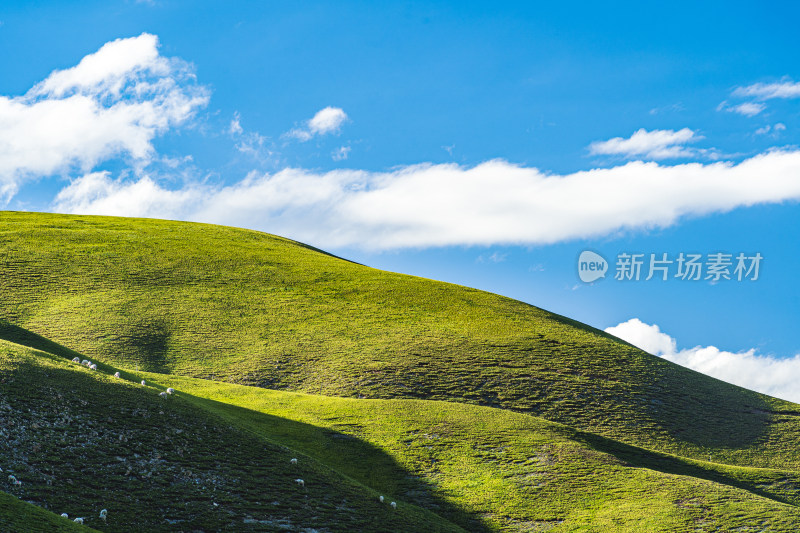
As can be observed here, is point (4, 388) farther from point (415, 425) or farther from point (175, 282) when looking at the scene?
point (175, 282)

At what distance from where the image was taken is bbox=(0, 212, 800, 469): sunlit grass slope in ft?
144

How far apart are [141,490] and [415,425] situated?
58.2 ft

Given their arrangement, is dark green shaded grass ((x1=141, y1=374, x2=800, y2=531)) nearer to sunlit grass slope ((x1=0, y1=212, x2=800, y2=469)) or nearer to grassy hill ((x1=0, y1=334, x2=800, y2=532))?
grassy hill ((x1=0, y1=334, x2=800, y2=532))

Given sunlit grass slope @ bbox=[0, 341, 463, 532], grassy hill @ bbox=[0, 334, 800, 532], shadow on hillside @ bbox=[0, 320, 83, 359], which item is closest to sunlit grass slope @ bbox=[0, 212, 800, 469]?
grassy hill @ bbox=[0, 334, 800, 532]

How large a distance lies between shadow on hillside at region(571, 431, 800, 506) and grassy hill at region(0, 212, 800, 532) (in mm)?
141

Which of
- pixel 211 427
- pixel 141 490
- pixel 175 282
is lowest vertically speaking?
pixel 141 490

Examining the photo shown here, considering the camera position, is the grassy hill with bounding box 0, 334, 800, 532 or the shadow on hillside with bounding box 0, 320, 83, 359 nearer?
the grassy hill with bounding box 0, 334, 800, 532

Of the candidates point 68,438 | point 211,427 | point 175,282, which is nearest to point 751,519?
point 211,427

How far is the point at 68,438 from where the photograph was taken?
61.7ft

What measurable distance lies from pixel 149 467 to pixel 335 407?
1836 centimetres

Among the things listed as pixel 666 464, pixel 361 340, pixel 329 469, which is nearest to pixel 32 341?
pixel 329 469

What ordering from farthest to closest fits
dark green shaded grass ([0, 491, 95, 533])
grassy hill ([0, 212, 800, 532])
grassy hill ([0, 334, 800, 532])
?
grassy hill ([0, 212, 800, 532]) < grassy hill ([0, 334, 800, 532]) < dark green shaded grass ([0, 491, 95, 533])

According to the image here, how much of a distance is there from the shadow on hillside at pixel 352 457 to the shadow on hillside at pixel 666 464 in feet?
32.4

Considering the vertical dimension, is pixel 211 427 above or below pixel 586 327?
below
